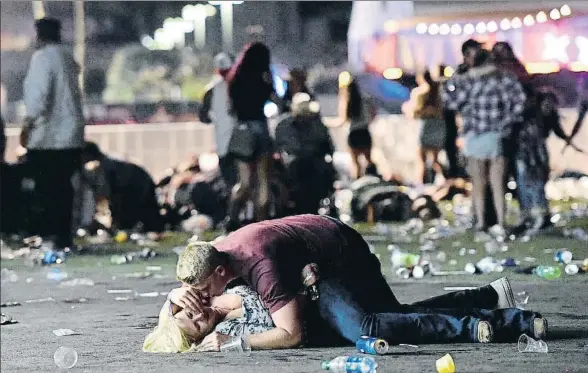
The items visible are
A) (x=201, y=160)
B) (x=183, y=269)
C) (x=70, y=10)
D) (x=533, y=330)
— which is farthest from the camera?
(x=70, y=10)

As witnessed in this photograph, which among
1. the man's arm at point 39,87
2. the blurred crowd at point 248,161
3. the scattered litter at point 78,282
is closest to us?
the scattered litter at point 78,282

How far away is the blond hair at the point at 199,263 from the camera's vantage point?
6707 mm

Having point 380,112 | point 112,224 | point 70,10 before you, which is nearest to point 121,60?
point 70,10

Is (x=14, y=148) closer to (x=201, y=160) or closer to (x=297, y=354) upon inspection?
(x=201, y=160)

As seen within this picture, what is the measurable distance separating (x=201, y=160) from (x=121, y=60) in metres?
11.4

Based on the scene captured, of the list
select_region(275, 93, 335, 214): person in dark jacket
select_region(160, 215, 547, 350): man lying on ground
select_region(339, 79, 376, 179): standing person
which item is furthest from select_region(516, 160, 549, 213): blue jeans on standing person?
select_region(160, 215, 547, 350): man lying on ground

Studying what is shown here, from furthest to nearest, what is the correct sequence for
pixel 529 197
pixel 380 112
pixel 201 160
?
pixel 380 112 → pixel 201 160 → pixel 529 197

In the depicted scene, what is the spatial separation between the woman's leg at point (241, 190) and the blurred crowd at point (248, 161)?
0.01m

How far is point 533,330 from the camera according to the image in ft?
23.9

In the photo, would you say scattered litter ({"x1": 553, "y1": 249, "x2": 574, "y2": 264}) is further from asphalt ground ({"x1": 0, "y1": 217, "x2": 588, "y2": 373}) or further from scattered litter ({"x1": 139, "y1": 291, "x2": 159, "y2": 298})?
scattered litter ({"x1": 139, "y1": 291, "x2": 159, "y2": 298})

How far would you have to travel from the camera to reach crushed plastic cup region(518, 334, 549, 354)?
7066mm

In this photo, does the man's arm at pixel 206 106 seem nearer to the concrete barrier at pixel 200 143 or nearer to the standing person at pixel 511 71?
the standing person at pixel 511 71

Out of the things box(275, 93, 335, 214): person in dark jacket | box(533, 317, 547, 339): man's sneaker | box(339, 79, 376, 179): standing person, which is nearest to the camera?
box(533, 317, 547, 339): man's sneaker

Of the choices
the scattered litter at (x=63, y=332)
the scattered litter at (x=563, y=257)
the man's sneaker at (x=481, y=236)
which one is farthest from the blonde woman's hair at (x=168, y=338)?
the man's sneaker at (x=481, y=236)
